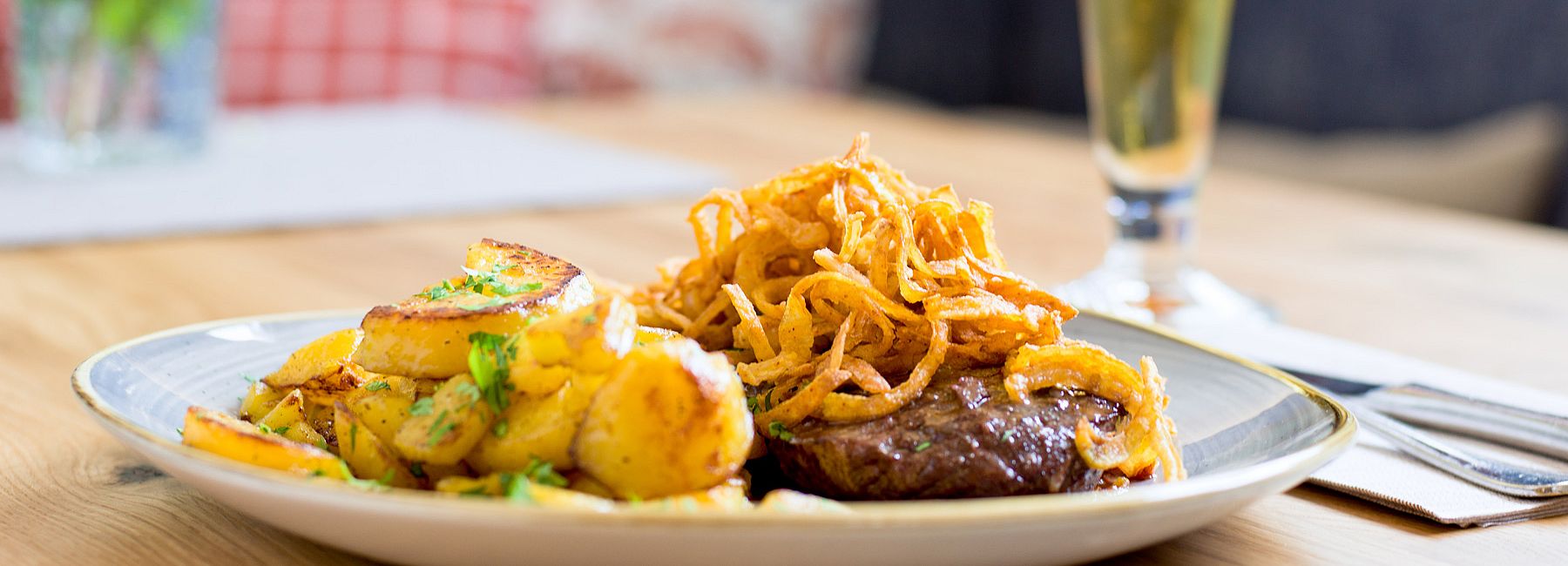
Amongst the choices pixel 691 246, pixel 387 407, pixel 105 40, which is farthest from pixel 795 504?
pixel 105 40

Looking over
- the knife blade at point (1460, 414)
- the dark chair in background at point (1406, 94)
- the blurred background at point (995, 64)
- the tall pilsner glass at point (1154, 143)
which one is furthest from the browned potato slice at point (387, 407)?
the dark chair in background at point (1406, 94)

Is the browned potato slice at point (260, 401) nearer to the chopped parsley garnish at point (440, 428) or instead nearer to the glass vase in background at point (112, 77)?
the chopped parsley garnish at point (440, 428)

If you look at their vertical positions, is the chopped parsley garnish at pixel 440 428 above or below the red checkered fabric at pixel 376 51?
above

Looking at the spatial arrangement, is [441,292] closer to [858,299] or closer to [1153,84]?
[858,299]

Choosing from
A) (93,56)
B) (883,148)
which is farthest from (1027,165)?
(93,56)

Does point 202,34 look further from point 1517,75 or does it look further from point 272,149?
point 1517,75

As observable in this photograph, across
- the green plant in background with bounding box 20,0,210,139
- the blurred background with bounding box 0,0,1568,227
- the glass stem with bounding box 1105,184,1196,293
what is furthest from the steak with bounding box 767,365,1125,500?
the blurred background with bounding box 0,0,1568,227
